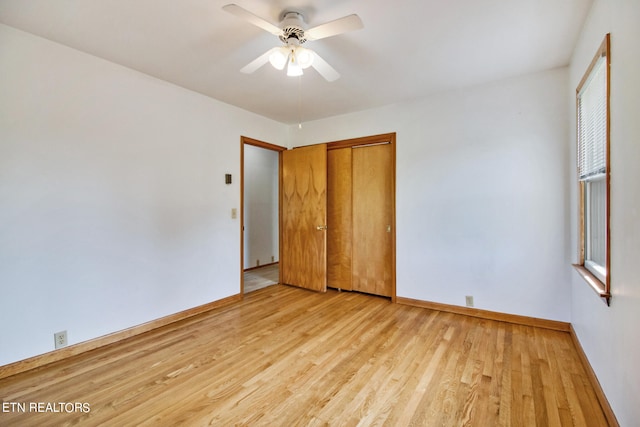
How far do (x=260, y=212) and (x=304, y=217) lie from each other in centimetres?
187

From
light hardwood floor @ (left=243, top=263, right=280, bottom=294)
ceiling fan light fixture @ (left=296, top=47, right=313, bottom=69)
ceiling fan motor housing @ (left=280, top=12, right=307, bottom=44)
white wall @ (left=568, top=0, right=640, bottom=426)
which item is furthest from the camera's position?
light hardwood floor @ (left=243, top=263, right=280, bottom=294)

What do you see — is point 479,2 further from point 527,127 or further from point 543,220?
point 543,220

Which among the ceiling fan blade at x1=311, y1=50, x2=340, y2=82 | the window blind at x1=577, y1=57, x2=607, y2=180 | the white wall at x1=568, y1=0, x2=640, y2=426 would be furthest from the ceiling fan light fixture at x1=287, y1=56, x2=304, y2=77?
the window blind at x1=577, y1=57, x2=607, y2=180

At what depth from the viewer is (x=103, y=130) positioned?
98.5 inches

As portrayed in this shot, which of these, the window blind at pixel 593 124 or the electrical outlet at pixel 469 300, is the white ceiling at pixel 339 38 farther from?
the electrical outlet at pixel 469 300

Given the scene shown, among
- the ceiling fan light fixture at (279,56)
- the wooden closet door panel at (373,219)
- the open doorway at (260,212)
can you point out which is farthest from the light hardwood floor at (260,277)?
the ceiling fan light fixture at (279,56)

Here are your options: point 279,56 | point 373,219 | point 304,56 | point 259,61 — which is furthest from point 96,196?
point 373,219

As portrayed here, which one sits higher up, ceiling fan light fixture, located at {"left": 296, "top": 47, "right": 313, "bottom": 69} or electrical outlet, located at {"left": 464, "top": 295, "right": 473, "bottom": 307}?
ceiling fan light fixture, located at {"left": 296, "top": 47, "right": 313, "bottom": 69}

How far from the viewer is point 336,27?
68.9 inches

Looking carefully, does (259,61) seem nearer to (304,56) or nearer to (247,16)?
(304,56)

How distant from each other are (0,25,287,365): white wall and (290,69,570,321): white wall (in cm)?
244

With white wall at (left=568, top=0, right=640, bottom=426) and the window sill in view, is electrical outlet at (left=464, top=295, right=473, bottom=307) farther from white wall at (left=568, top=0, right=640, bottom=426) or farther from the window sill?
white wall at (left=568, top=0, right=640, bottom=426)

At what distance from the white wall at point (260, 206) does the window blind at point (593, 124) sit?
4829mm

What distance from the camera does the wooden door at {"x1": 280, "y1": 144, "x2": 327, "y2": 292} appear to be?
4.08 metres
